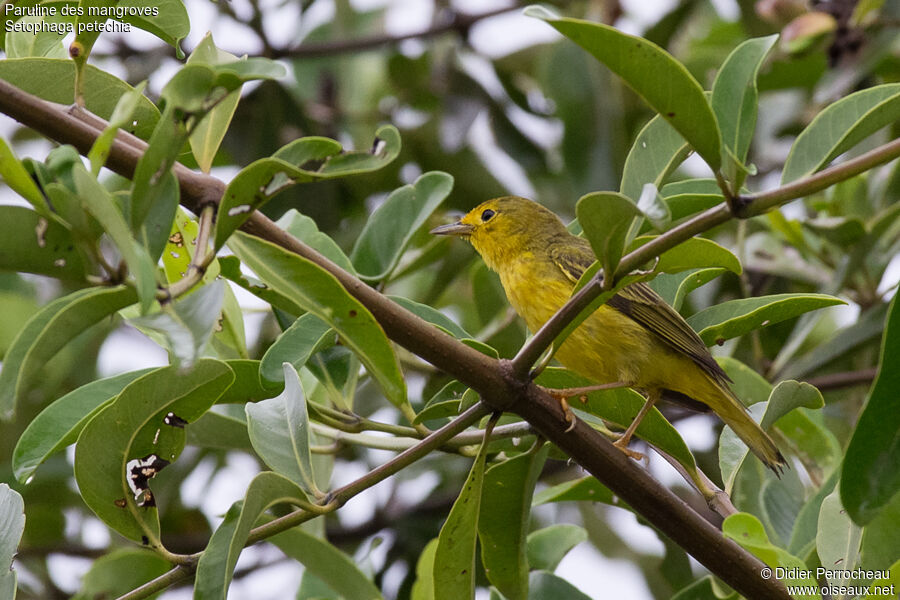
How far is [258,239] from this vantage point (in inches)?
67.9

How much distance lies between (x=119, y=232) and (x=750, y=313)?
1428mm

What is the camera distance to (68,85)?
80.7 inches

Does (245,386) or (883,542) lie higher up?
(245,386)

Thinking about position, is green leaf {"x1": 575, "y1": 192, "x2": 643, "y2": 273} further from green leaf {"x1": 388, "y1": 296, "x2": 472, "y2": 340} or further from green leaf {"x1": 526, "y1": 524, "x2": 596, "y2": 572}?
green leaf {"x1": 526, "y1": 524, "x2": 596, "y2": 572}

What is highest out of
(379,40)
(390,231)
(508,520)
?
(390,231)

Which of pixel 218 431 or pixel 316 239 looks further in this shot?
pixel 218 431

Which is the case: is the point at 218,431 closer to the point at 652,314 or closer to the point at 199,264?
the point at 199,264

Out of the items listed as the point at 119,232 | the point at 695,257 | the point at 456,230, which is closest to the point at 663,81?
the point at 695,257

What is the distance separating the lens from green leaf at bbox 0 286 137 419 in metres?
1.57

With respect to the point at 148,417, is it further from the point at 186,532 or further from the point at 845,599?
the point at 186,532

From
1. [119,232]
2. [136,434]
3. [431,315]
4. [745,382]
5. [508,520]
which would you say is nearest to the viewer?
[119,232]

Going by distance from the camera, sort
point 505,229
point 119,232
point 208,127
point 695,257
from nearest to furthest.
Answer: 1. point 119,232
2. point 695,257
3. point 208,127
4. point 505,229

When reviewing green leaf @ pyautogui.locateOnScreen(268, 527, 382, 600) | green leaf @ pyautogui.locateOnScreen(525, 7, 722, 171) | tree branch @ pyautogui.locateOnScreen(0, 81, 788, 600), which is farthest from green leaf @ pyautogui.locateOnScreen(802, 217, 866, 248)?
green leaf @ pyautogui.locateOnScreen(525, 7, 722, 171)

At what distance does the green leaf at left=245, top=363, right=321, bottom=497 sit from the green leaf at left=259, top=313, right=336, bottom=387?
0.04 m
